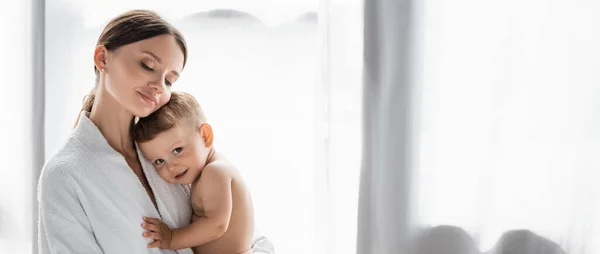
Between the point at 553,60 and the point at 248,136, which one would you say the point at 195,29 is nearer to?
the point at 248,136

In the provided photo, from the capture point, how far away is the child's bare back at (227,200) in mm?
1438

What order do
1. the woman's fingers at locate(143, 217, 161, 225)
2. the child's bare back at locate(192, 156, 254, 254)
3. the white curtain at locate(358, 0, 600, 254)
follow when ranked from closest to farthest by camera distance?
1. the woman's fingers at locate(143, 217, 161, 225)
2. the child's bare back at locate(192, 156, 254, 254)
3. the white curtain at locate(358, 0, 600, 254)

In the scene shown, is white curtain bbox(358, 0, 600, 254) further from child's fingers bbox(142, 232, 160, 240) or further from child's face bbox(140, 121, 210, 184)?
child's fingers bbox(142, 232, 160, 240)

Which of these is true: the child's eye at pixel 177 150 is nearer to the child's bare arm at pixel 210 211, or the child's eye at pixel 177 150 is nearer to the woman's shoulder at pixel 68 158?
the child's bare arm at pixel 210 211

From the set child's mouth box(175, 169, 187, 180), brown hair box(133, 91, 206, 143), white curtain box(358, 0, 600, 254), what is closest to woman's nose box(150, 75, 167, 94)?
brown hair box(133, 91, 206, 143)

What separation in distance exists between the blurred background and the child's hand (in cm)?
88

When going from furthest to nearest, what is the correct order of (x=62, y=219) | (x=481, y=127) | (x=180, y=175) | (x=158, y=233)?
1. (x=481, y=127)
2. (x=180, y=175)
3. (x=158, y=233)
4. (x=62, y=219)

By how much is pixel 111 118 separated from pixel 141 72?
15cm

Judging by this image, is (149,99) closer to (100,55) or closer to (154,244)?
(100,55)

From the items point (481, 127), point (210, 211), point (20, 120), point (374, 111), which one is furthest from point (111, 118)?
point (481, 127)

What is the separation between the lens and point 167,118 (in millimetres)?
1378

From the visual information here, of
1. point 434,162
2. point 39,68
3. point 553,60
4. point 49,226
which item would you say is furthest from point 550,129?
point 39,68

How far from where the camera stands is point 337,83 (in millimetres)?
2100

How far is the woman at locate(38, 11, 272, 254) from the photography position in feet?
4.04
